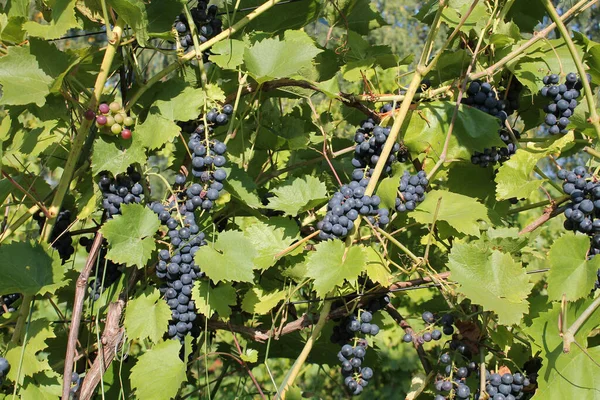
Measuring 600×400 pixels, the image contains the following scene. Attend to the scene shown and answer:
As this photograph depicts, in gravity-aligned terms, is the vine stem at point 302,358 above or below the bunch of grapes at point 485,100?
below

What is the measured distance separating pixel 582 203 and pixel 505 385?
508mm

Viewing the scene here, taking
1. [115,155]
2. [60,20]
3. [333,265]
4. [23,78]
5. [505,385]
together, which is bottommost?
[505,385]

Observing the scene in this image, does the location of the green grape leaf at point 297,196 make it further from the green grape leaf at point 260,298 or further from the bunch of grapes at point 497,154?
the bunch of grapes at point 497,154

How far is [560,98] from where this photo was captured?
72.7 inches

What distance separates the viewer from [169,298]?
5.71 feet

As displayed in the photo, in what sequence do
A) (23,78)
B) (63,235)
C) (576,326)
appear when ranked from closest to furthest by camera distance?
1. (576,326)
2. (23,78)
3. (63,235)

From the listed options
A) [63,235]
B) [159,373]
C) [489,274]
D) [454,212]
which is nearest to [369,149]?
[454,212]

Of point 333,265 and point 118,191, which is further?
point 118,191

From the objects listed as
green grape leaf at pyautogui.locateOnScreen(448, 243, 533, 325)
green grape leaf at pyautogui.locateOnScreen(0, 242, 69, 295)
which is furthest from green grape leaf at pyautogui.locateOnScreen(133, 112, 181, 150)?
green grape leaf at pyautogui.locateOnScreen(448, 243, 533, 325)

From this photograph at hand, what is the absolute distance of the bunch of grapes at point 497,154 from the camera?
186 centimetres

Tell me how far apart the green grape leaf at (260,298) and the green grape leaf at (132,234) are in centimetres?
36

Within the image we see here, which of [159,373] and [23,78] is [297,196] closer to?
[159,373]

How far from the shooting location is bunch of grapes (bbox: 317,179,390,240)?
1.65 m

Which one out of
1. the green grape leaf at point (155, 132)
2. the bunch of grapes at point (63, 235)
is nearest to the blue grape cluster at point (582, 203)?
the green grape leaf at point (155, 132)
